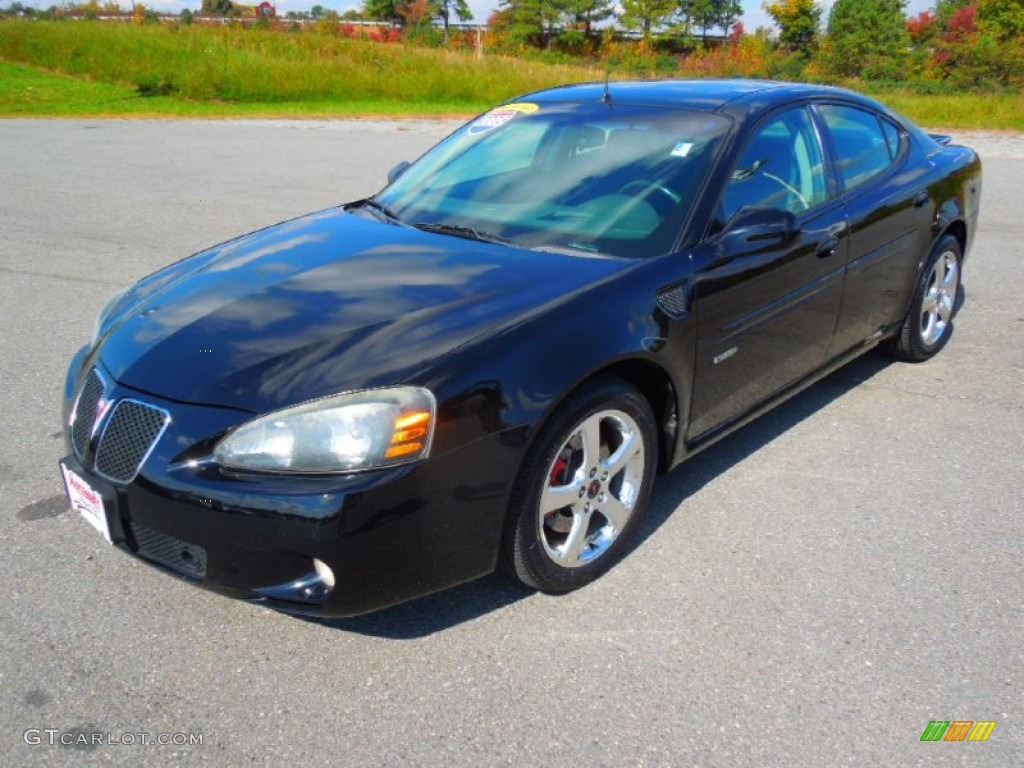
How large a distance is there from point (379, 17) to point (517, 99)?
84.8 m

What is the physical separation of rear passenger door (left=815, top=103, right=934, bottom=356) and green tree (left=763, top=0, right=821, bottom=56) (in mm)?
63752

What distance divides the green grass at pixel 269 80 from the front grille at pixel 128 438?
811 inches

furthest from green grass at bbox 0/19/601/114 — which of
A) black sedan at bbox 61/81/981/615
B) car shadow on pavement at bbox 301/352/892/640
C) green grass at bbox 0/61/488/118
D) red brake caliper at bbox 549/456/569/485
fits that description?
red brake caliper at bbox 549/456/569/485

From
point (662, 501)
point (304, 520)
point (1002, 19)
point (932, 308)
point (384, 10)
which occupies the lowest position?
point (662, 501)

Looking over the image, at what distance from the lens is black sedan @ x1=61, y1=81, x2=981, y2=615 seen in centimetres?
245

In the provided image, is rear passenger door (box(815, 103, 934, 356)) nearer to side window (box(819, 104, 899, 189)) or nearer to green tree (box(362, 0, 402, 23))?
side window (box(819, 104, 899, 189))

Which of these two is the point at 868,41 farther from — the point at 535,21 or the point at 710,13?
the point at 535,21

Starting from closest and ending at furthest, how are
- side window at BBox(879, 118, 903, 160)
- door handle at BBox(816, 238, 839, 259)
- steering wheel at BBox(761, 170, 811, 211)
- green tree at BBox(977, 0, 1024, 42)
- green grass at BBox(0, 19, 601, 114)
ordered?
1. steering wheel at BBox(761, 170, 811, 211)
2. door handle at BBox(816, 238, 839, 259)
3. side window at BBox(879, 118, 903, 160)
4. green grass at BBox(0, 19, 601, 114)
5. green tree at BBox(977, 0, 1024, 42)

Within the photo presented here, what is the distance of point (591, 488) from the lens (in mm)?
2979

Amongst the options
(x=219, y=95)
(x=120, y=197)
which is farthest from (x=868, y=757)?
(x=219, y=95)

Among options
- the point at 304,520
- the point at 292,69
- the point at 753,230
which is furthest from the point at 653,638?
the point at 292,69

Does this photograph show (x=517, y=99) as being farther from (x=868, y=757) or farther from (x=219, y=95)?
(x=219, y=95)

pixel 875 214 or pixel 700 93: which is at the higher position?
pixel 700 93

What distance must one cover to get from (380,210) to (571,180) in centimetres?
89
